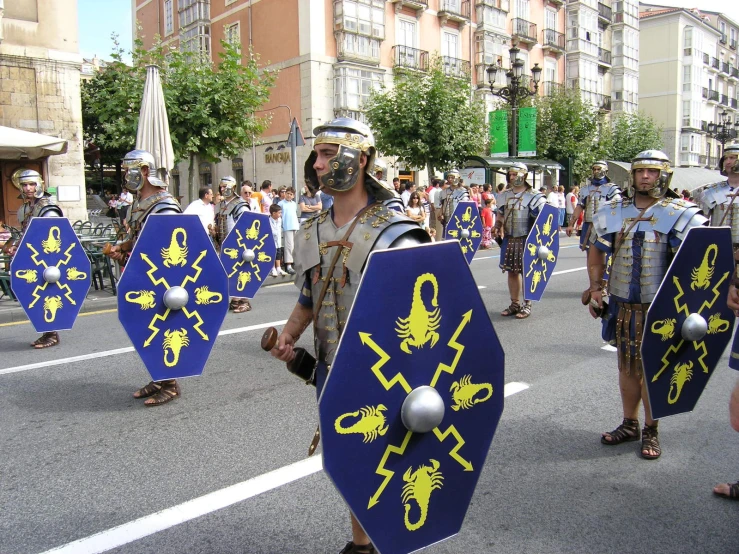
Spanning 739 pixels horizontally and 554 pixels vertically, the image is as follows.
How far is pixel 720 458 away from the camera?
380 centimetres

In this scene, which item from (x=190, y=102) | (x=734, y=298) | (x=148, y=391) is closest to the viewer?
(x=734, y=298)

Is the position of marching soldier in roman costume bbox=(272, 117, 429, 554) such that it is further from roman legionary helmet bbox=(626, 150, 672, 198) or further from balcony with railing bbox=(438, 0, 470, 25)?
balcony with railing bbox=(438, 0, 470, 25)

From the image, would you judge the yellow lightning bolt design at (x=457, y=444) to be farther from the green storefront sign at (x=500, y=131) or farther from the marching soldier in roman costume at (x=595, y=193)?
the green storefront sign at (x=500, y=131)

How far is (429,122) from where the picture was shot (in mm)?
22094

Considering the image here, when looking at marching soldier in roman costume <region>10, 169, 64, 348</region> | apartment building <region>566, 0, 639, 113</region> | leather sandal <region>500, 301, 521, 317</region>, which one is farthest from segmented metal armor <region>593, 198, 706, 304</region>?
apartment building <region>566, 0, 639, 113</region>

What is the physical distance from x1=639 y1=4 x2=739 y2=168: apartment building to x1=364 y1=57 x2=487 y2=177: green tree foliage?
117ft

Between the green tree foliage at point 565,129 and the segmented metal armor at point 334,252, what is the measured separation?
29.3m

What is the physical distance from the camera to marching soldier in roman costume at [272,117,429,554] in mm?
2428

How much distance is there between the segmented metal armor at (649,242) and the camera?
3.74 m

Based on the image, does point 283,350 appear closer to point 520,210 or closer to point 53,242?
point 53,242

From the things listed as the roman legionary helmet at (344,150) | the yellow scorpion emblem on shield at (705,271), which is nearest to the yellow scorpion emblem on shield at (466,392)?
the roman legionary helmet at (344,150)

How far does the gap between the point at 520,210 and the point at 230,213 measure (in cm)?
381

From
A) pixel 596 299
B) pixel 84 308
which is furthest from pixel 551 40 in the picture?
pixel 596 299

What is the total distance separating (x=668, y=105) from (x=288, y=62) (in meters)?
39.9
